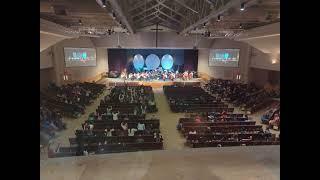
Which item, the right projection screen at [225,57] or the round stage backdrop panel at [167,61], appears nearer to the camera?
the right projection screen at [225,57]

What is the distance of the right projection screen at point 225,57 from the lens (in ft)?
32.8

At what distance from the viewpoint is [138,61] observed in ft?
55.0

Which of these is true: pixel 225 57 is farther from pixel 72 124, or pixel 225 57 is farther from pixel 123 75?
pixel 72 124

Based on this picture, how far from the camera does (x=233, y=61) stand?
34.0 feet

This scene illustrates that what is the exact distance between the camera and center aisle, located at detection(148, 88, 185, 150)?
7585 mm

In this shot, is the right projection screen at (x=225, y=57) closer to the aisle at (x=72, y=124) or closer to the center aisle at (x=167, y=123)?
the center aisle at (x=167, y=123)

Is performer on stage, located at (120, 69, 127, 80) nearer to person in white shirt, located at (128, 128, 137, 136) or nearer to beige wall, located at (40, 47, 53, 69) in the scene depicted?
person in white shirt, located at (128, 128, 137, 136)

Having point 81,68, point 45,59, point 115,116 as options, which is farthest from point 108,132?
point 45,59

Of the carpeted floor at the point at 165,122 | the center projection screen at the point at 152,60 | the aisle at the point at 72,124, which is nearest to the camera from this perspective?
the aisle at the point at 72,124

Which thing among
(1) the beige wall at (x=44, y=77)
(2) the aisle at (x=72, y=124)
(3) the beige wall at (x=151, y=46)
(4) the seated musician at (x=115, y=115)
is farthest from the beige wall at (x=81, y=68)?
(1) the beige wall at (x=44, y=77)

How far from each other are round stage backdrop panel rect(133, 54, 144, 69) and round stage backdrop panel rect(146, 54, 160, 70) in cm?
34

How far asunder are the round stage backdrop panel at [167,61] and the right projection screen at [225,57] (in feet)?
10.3

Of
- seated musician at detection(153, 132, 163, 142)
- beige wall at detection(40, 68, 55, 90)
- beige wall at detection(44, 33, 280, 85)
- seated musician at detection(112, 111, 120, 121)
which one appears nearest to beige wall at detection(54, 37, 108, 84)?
beige wall at detection(44, 33, 280, 85)
